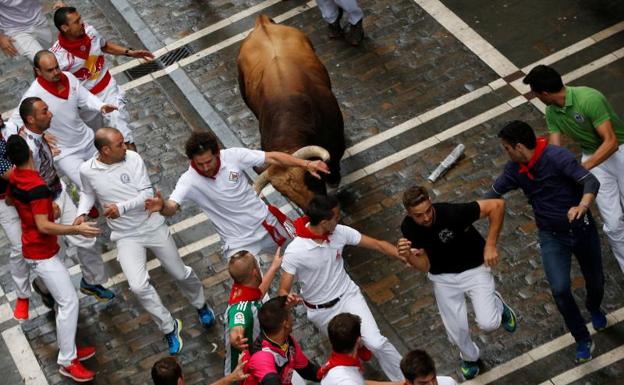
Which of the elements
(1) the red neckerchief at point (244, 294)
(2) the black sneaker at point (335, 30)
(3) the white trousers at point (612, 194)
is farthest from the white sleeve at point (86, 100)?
(3) the white trousers at point (612, 194)

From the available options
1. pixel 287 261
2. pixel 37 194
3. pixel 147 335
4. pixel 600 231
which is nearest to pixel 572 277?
pixel 600 231

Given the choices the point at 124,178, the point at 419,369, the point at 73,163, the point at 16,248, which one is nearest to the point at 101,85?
the point at 73,163

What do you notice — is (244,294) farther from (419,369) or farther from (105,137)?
(105,137)

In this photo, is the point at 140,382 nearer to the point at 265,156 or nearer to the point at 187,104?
the point at 265,156

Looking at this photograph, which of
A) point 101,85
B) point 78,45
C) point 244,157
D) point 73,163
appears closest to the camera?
point 244,157

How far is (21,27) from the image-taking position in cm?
1447

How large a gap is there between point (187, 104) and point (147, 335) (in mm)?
4261

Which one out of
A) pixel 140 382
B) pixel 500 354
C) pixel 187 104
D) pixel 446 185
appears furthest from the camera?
pixel 187 104

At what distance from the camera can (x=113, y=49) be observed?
44.8 feet

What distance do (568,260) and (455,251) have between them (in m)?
1.15

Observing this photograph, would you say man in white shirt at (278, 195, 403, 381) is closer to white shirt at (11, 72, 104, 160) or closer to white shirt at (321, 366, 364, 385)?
white shirt at (321, 366, 364, 385)

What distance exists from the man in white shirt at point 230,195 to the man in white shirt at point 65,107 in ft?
6.91

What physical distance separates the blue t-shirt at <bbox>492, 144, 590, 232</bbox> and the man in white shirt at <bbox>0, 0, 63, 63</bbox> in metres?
6.97

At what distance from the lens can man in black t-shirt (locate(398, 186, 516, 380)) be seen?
953cm
